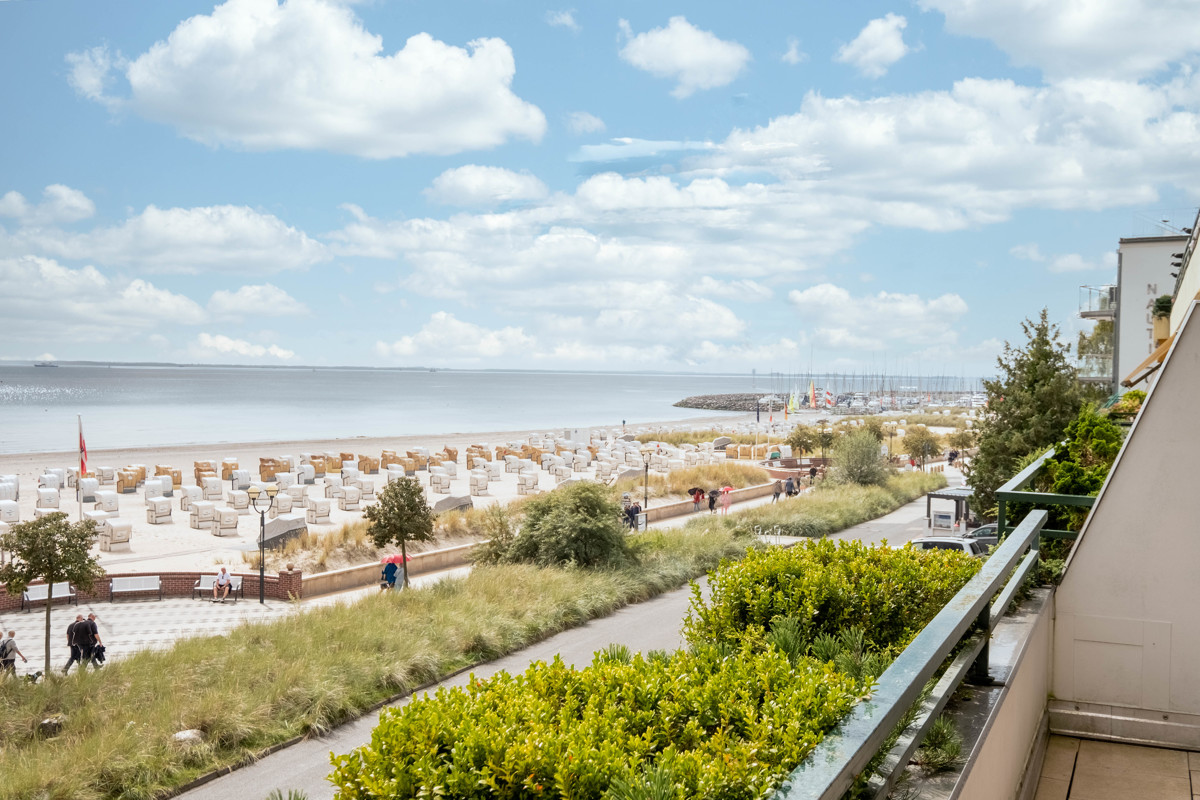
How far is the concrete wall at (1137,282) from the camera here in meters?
36.6

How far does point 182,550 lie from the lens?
26406 millimetres

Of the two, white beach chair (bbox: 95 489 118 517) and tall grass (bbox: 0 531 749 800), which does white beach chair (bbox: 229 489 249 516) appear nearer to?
white beach chair (bbox: 95 489 118 517)

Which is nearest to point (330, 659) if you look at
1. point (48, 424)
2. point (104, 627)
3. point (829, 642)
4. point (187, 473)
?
point (104, 627)

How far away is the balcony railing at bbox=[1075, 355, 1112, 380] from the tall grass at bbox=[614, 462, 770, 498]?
607 inches

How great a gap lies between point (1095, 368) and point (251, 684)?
38.4m

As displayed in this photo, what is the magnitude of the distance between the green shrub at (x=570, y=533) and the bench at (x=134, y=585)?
7.82 m

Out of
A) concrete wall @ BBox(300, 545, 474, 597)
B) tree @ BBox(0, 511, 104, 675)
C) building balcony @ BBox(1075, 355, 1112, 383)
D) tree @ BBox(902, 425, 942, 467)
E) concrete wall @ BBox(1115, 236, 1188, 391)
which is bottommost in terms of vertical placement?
concrete wall @ BBox(300, 545, 474, 597)

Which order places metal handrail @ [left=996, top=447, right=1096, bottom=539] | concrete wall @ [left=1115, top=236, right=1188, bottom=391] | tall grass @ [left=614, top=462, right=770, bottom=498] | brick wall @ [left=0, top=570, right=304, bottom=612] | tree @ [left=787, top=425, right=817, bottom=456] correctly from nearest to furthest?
metal handrail @ [left=996, top=447, right=1096, bottom=539] → brick wall @ [left=0, top=570, right=304, bottom=612] → concrete wall @ [left=1115, top=236, right=1188, bottom=391] → tall grass @ [left=614, top=462, right=770, bottom=498] → tree @ [left=787, top=425, right=817, bottom=456]

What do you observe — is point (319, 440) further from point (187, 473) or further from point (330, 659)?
point (330, 659)

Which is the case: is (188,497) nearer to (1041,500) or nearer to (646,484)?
(646,484)

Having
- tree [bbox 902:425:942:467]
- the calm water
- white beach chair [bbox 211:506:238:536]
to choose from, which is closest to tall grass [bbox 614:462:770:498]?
tree [bbox 902:425:942:467]

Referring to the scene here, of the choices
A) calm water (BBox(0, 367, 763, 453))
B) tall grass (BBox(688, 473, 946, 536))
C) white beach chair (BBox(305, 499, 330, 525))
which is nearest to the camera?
tall grass (BBox(688, 473, 946, 536))

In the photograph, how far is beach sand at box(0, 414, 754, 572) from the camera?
25.4m

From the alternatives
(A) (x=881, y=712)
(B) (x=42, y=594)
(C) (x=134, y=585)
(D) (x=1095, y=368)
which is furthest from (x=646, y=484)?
(A) (x=881, y=712)
